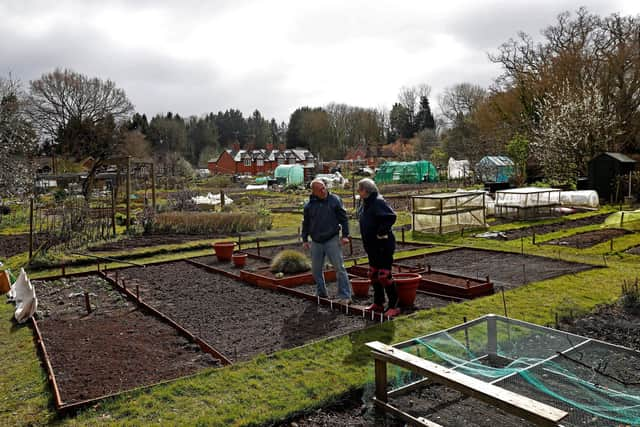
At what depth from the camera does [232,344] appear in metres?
5.29

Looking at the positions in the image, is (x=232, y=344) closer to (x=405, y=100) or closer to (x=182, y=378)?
(x=182, y=378)

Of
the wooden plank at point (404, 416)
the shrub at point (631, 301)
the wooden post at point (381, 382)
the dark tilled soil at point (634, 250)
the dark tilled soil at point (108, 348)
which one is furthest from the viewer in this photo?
the dark tilled soil at point (634, 250)

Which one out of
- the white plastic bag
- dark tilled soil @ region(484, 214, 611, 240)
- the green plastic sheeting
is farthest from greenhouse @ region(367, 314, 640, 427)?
the green plastic sheeting

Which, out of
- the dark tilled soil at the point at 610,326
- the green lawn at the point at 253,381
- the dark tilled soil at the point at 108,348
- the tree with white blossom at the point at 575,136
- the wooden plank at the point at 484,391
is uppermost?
the tree with white blossom at the point at 575,136

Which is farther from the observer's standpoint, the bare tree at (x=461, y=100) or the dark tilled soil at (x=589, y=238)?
the bare tree at (x=461, y=100)

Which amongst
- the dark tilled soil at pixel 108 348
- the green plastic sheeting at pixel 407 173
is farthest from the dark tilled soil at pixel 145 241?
the green plastic sheeting at pixel 407 173

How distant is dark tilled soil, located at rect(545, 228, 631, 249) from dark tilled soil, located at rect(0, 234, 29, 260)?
43.9 feet

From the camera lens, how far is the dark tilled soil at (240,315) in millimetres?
5348

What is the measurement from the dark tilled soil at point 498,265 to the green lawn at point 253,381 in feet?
4.68

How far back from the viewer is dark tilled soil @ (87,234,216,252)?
12.2 meters

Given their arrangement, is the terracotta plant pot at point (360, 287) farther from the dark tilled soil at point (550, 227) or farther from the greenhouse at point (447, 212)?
the greenhouse at point (447, 212)

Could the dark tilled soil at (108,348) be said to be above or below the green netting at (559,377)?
below

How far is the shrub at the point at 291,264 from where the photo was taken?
8578 millimetres

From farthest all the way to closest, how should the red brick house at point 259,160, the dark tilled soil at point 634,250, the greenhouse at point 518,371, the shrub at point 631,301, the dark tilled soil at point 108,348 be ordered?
the red brick house at point 259,160 → the dark tilled soil at point 634,250 → the shrub at point 631,301 → the dark tilled soil at point 108,348 → the greenhouse at point 518,371
